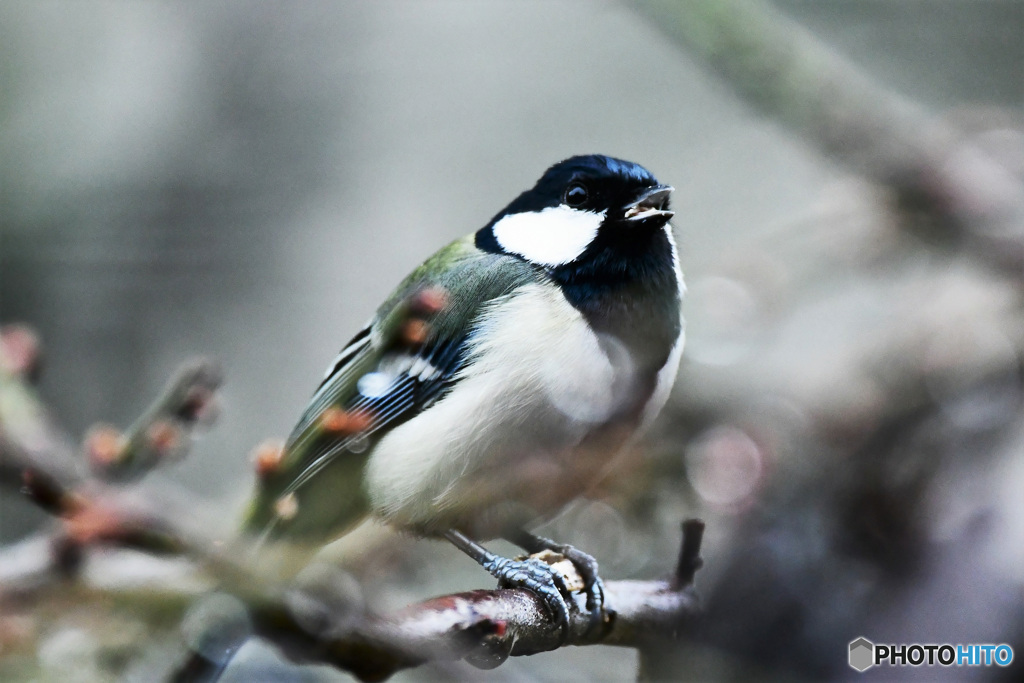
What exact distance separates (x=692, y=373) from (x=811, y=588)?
0.29 meters

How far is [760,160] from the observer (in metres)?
1.04

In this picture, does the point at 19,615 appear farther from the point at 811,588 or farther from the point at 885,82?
the point at 885,82

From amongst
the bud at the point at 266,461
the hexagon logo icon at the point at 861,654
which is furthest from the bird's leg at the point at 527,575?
the bud at the point at 266,461

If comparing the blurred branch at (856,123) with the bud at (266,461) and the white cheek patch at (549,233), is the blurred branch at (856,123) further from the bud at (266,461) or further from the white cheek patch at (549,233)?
the bud at (266,461)

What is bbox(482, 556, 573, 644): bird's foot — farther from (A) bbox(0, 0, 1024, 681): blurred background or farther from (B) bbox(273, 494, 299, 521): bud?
(B) bbox(273, 494, 299, 521): bud

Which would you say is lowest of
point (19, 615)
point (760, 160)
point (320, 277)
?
point (19, 615)

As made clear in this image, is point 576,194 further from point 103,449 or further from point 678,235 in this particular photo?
point 103,449

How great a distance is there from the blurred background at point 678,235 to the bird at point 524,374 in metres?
0.05

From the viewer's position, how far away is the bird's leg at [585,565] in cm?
78

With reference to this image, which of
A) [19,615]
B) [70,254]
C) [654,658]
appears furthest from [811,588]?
[70,254]

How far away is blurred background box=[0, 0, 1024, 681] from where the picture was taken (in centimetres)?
83

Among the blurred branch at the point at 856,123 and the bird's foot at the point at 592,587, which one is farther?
the blurred branch at the point at 856,123

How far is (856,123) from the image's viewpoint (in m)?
1.09

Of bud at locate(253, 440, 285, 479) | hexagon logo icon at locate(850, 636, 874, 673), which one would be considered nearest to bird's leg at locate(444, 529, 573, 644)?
hexagon logo icon at locate(850, 636, 874, 673)
